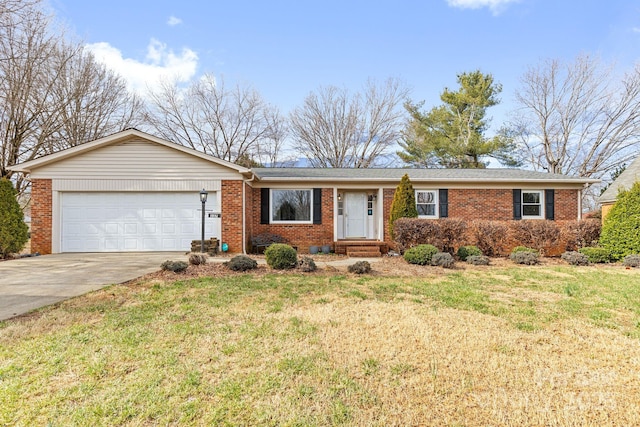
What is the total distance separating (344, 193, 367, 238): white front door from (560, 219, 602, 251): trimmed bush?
20.7 ft

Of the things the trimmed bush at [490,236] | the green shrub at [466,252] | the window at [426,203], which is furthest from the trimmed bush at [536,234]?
the window at [426,203]

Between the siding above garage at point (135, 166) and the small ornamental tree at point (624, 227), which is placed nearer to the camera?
the small ornamental tree at point (624, 227)

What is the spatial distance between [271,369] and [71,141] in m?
19.9

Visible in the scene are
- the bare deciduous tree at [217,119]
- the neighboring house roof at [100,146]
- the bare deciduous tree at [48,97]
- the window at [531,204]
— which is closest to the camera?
the neighboring house roof at [100,146]

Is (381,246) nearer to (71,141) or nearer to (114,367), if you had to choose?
(114,367)

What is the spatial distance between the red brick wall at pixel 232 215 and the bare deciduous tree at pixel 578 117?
21.8 metres

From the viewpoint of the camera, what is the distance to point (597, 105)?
21484 millimetres

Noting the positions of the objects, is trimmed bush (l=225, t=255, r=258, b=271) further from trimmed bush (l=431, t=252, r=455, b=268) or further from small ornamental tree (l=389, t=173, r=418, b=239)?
small ornamental tree (l=389, t=173, r=418, b=239)

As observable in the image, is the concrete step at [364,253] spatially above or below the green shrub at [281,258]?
below

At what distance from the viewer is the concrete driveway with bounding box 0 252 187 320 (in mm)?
4898

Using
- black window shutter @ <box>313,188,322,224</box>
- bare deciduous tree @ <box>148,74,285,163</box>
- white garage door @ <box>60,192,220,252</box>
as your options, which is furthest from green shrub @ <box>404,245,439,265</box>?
bare deciduous tree @ <box>148,74,285,163</box>

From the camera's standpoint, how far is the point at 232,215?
34.9 feet

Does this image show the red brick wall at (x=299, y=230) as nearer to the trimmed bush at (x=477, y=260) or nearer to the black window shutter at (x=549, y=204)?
the trimmed bush at (x=477, y=260)

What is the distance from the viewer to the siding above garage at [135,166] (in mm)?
10375
